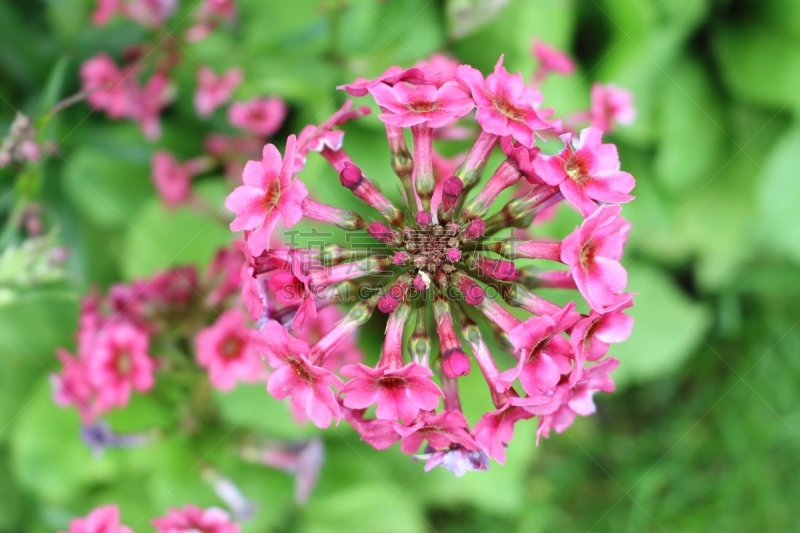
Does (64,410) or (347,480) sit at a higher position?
(64,410)

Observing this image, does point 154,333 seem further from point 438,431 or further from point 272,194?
point 438,431

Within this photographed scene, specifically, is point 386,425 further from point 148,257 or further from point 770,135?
point 770,135

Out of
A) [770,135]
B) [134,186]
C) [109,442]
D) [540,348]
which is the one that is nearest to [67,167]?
[134,186]

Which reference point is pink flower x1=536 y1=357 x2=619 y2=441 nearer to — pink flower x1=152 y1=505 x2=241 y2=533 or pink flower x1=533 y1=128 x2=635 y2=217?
pink flower x1=533 y1=128 x2=635 y2=217

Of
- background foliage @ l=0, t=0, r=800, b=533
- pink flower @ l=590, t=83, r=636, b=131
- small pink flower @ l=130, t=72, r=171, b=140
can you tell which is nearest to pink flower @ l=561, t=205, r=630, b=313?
pink flower @ l=590, t=83, r=636, b=131

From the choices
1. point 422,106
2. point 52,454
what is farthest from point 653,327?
point 52,454

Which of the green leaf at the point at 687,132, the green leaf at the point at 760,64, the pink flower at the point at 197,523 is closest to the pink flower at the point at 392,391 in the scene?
the pink flower at the point at 197,523
